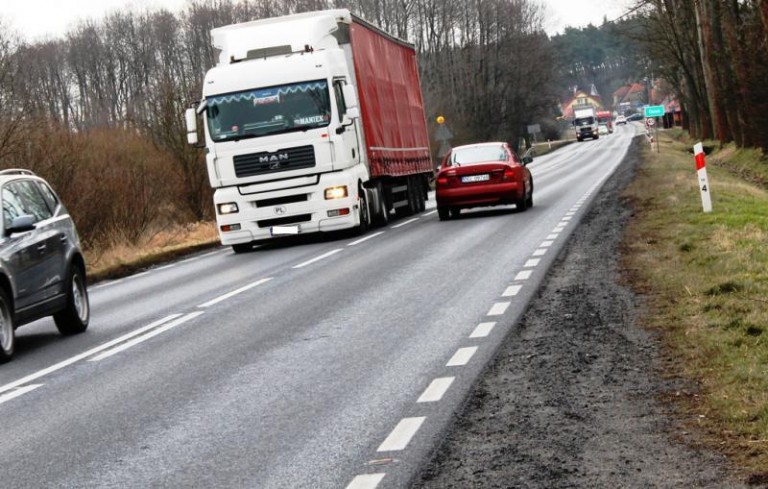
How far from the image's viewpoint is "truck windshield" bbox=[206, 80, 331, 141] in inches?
973

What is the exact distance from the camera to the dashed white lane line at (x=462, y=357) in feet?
32.2

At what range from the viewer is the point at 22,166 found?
87.7ft

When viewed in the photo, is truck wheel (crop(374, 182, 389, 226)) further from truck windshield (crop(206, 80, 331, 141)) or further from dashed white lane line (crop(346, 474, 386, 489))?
dashed white lane line (crop(346, 474, 386, 489))

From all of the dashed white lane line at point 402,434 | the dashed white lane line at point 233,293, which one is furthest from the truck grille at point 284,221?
the dashed white lane line at point 402,434

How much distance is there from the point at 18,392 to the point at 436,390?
3.23m

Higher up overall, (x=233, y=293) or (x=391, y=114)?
(x=391, y=114)

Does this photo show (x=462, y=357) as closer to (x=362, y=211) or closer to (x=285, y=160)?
(x=285, y=160)

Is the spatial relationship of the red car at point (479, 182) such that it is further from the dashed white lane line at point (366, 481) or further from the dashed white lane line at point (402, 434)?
the dashed white lane line at point (366, 481)

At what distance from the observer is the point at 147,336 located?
42.8 ft

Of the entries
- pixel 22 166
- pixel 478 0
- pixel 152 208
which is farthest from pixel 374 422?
pixel 478 0

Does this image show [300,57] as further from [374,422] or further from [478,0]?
[478,0]

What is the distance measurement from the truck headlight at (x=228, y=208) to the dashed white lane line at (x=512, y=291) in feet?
36.2

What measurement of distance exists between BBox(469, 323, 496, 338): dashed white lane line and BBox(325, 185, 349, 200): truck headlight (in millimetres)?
13154

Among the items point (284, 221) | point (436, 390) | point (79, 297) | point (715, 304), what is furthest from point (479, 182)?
point (436, 390)
